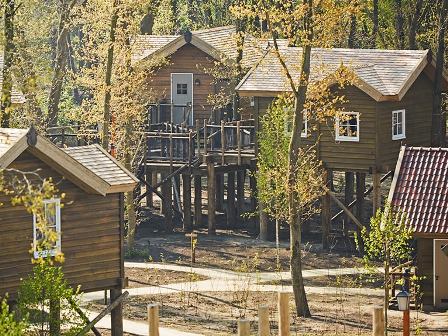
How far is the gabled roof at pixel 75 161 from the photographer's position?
31.1 m

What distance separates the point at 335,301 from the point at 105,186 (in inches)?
430

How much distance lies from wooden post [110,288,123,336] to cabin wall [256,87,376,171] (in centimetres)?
1718

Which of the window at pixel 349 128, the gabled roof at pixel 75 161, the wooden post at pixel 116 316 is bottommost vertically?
the wooden post at pixel 116 316

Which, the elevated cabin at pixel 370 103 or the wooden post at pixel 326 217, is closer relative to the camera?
the elevated cabin at pixel 370 103

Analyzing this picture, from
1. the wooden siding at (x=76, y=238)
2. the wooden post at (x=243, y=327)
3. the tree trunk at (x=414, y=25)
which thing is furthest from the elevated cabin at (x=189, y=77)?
the wooden post at (x=243, y=327)

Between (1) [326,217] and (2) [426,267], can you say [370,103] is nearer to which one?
(1) [326,217]

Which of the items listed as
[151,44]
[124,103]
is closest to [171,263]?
Result: [124,103]

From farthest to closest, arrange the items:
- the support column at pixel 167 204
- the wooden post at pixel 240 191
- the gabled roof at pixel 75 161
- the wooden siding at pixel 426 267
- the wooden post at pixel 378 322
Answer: the wooden post at pixel 240 191 → the support column at pixel 167 204 → the wooden siding at pixel 426 267 → the gabled roof at pixel 75 161 → the wooden post at pixel 378 322

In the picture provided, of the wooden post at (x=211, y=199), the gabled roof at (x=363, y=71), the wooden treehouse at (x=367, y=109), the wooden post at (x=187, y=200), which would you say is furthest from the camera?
the wooden post at (x=187, y=200)

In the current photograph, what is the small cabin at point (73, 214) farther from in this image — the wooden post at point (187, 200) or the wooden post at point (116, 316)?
the wooden post at point (187, 200)

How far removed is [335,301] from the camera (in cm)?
4122

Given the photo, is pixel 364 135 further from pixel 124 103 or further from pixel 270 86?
pixel 124 103

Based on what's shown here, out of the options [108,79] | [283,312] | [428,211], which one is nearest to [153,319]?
[283,312]

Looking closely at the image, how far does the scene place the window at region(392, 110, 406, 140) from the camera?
5006 centimetres
